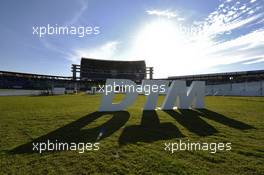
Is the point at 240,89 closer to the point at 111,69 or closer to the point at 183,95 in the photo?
the point at 183,95

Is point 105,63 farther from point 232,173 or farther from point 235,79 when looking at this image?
point 232,173

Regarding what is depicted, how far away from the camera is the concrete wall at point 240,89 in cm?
3922

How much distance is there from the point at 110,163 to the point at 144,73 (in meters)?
85.7

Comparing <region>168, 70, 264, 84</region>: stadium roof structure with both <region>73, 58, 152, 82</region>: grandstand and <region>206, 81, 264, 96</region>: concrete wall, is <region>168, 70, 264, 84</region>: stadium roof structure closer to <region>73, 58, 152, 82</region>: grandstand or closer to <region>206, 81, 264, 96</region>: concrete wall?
<region>206, 81, 264, 96</region>: concrete wall

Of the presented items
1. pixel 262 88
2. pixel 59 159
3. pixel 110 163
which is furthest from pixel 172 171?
pixel 262 88

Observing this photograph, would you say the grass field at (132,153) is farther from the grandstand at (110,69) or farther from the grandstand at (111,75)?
the grandstand at (110,69)

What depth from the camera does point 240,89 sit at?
42.8 m

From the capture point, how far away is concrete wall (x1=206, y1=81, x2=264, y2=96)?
39219mm
